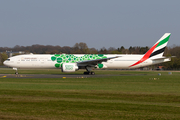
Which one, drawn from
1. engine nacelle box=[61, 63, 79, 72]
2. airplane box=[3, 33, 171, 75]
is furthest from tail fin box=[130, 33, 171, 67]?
engine nacelle box=[61, 63, 79, 72]

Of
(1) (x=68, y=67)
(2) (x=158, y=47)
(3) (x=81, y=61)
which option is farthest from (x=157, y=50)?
(1) (x=68, y=67)

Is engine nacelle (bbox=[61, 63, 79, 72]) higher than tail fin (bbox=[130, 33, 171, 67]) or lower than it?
lower

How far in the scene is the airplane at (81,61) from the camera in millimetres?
39562

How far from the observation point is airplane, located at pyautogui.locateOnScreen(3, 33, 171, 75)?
39.6 metres

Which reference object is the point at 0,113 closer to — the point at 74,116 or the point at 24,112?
the point at 24,112

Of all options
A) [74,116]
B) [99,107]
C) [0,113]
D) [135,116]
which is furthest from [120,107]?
[0,113]

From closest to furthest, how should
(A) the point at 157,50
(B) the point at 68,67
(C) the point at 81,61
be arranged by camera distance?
(B) the point at 68,67 → (C) the point at 81,61 → (A) the point at 157,50

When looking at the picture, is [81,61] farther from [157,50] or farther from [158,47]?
[158,47]

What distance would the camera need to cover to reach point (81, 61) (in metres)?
40.8

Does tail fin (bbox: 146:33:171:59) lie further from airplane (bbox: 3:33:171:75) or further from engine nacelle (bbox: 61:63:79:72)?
engine nacelle (bbox: 61:63:79:72)

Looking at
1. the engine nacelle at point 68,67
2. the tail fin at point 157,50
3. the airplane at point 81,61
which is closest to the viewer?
the engine nacelle at point 68,67

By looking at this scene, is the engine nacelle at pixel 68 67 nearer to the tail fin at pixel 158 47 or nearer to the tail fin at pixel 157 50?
the tail fin at pixel 157 50

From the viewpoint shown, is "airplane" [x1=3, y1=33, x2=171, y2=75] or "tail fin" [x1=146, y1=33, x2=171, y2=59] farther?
"tail fin" [x1=146, y1=33, x2=171, y2=59]

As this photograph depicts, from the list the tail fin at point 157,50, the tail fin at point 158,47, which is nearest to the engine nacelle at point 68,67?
the tail fin at point 157,50
